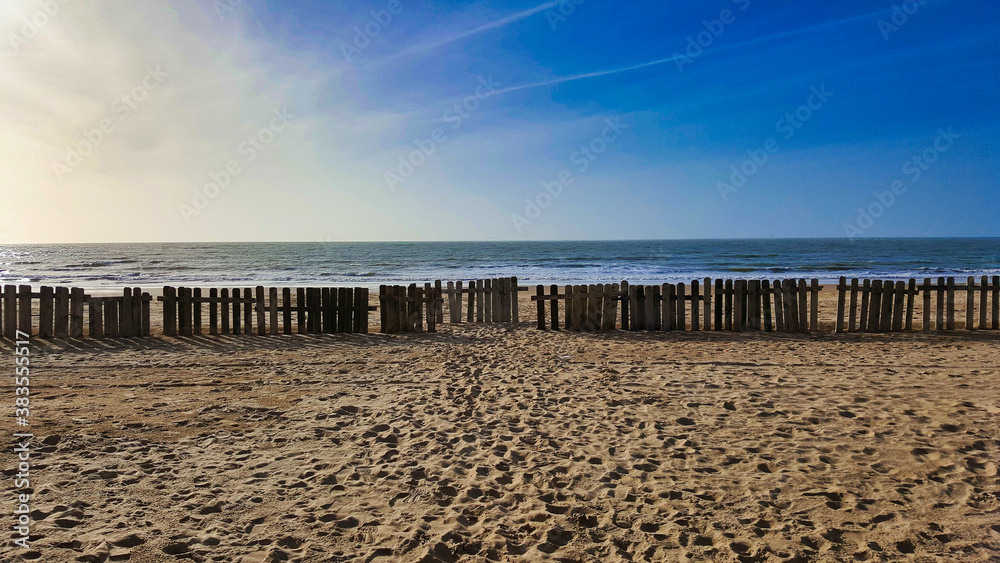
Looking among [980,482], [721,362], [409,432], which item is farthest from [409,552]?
[721,362]

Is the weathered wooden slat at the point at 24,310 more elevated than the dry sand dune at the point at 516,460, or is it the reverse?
the weathered wooden slat at the point at 24,310

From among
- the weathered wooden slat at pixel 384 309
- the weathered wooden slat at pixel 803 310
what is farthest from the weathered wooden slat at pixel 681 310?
the weathered wooden slat at pixel 384 309

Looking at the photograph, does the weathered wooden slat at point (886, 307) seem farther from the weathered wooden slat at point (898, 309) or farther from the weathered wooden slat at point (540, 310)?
the weathered wooden slat at point (540, 310)

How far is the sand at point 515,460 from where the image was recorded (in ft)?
10.3

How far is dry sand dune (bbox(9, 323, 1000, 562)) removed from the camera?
3.13m

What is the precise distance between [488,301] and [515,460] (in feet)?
23.0

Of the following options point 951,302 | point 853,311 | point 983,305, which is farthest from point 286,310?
point 983,305

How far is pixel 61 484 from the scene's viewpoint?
3.77 m

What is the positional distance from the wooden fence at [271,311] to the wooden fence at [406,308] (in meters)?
0.39

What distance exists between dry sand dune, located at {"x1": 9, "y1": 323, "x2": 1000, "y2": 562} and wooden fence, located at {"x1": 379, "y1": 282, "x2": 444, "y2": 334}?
2.56 metres

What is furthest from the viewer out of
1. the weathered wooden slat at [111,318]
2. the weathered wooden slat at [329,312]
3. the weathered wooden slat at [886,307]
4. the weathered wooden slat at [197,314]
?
the weathered wooden slat at [886,307]

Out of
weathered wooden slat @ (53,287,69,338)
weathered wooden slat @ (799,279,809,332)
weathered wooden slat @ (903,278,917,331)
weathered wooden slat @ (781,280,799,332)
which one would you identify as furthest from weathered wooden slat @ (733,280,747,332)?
weathered wooden slat @ (53,287,69,338)

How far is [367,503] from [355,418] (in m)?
1.80

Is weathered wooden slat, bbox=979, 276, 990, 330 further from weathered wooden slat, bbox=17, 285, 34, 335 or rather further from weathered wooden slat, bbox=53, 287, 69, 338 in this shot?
weathered wooden slat, bbox=17, 285, 34, 335
